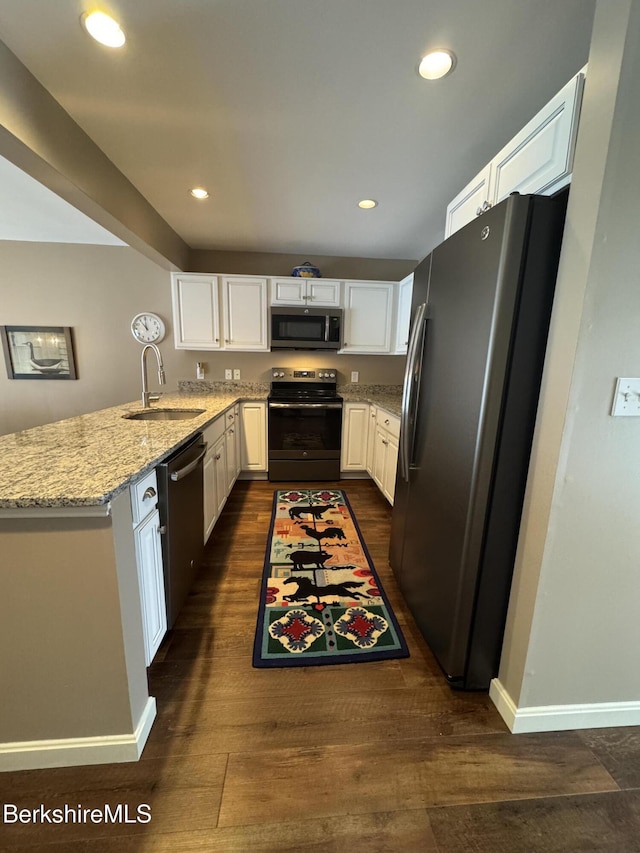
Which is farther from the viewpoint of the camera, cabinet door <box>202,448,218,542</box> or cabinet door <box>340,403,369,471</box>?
cabinet door <box>340,403,369,471</box>

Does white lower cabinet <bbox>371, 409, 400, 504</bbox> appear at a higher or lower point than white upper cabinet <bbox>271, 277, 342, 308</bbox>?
lower

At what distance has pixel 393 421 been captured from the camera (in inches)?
105

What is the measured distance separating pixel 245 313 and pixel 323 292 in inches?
33.6

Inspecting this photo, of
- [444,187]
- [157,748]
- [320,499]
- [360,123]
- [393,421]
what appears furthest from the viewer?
[320,499]

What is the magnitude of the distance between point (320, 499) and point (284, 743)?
2024 millimetres

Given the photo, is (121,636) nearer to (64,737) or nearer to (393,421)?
(64,737)

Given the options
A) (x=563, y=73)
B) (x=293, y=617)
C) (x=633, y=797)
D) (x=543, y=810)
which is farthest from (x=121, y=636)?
(x=563, y=73)

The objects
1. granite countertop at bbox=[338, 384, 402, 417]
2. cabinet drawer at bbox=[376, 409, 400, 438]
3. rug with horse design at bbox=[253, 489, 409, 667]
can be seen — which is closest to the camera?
rug with horse design at bbox=[253, 489, 409, 667]

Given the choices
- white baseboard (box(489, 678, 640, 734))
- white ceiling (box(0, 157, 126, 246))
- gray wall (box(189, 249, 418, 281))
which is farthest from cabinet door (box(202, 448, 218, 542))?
gray wall (box(189, 249, 418, 281))

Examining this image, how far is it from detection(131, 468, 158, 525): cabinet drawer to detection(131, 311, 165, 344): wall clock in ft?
9.23

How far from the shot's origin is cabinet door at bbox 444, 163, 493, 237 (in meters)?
1.40

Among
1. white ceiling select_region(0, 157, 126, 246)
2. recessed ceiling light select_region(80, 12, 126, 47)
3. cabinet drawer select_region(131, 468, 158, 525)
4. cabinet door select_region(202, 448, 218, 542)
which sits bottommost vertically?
cabinet door select_region(202, 448, 218, 542)

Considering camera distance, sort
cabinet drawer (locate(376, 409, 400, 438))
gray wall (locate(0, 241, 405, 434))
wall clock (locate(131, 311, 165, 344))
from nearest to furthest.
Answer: cabinet drawer (locate(376, 409, 400, 438)) < gray wall (locate(0, 241, 405, 434)) < wall clock (locate(131, 311, 165, 344))

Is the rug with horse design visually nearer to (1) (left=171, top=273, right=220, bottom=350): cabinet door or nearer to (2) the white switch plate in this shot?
(2) the white switch plate
